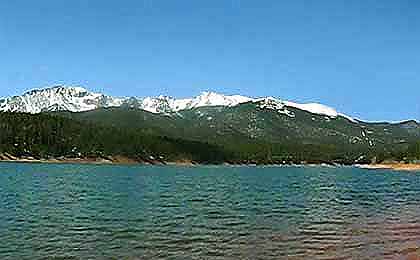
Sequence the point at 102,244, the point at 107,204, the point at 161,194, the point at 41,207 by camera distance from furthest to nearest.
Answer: the point at 161,194
the point at 107,204
the point at 41,207
the point at 102,244

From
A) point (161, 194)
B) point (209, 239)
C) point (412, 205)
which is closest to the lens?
point (209, 239)

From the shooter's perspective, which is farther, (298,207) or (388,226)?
(298,207)

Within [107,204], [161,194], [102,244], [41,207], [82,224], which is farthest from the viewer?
[161,194]

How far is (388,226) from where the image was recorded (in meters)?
42.9

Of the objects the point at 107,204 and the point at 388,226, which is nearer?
the point at 388,226

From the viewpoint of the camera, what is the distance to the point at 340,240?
3553 cm

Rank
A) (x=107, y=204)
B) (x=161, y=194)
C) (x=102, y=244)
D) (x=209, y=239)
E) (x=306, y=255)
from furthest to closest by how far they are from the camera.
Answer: (x=161, y=194) → (x=107, y=204) → (x=209, y=239) → (x=102, y=244) → (x=306, y=255)

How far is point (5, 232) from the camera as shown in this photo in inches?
1411

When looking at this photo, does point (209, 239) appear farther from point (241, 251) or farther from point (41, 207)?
point (41, 207)

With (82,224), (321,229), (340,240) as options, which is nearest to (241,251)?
(340,240)

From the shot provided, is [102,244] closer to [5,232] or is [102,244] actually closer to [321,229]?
[5,232]

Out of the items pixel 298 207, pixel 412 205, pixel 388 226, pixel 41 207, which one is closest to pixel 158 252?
pixel 388 226

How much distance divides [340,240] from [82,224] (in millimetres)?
17074

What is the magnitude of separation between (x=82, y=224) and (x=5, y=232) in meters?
5.95
